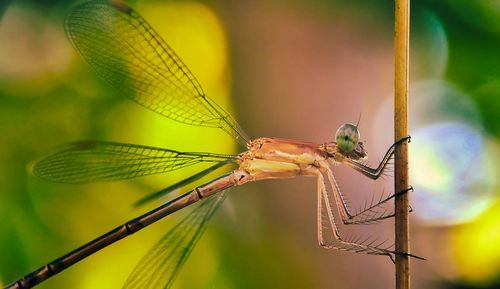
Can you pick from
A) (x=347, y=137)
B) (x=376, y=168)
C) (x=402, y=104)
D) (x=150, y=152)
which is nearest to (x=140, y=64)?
(x=150, y=152)

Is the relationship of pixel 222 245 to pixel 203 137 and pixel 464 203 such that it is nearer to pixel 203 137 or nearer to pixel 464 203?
pixel 203 137

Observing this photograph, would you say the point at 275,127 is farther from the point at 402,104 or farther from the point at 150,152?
the point at 402,104

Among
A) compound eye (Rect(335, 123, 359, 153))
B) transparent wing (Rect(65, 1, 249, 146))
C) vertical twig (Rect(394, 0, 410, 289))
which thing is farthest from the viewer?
transparent wing (Rect(65, 1, 249, 146))

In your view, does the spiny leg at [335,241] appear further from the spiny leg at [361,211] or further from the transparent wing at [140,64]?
the transparent wing at [140,64]

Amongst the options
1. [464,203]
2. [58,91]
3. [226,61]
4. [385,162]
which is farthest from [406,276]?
[58,91]

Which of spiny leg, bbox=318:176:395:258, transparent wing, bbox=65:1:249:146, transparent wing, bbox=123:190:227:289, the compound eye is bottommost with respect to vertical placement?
transparent wing, bbox=123:190:227:289

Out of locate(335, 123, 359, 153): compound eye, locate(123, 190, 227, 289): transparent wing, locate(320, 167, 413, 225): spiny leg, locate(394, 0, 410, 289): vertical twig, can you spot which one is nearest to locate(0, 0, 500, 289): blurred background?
locate(123, 190, 227, 289): transparent wing

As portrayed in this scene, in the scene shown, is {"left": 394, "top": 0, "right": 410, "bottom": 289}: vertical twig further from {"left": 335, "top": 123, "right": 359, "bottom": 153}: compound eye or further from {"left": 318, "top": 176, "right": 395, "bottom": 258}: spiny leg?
{"left": 335, "top": 123, "right": 359, "bottom": 153}: compound eye
